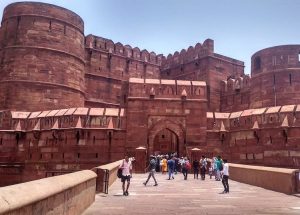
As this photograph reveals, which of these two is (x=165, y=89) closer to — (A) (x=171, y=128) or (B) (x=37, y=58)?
(A) (x=171, y=128)

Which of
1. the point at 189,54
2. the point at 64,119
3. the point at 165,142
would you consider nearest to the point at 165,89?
the point at 64,119

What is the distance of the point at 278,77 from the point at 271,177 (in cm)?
1419

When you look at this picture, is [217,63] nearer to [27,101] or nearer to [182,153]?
[182,153]

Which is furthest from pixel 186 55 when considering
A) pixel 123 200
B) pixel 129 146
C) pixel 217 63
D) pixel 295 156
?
pixel 123 200

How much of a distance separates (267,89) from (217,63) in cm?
523

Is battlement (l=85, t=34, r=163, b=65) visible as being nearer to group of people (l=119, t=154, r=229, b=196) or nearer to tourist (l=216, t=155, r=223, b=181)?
group of people (l=119, t=154, r=229, b=196)

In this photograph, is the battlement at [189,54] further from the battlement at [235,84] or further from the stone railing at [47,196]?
the stone railing at [47,196]

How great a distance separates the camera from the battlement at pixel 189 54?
27.1m

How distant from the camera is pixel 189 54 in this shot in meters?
29.0

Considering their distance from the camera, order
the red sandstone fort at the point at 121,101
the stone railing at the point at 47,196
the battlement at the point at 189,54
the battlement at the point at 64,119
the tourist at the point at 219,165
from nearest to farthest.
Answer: the stone railing at the point at 47,196
the tourist at the point at 219,165
the red sandstone fort at the point at 121,101
the battlement at the point at 64,119
the battlement at the point at 189,54

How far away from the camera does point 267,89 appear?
75.8 ft

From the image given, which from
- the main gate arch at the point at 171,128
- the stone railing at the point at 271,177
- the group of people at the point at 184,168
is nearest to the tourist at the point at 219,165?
the group of people at the point at 184,168

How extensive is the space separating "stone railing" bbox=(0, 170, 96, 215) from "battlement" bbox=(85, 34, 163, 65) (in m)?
22.5

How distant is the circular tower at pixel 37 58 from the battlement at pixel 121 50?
3.07 meters
